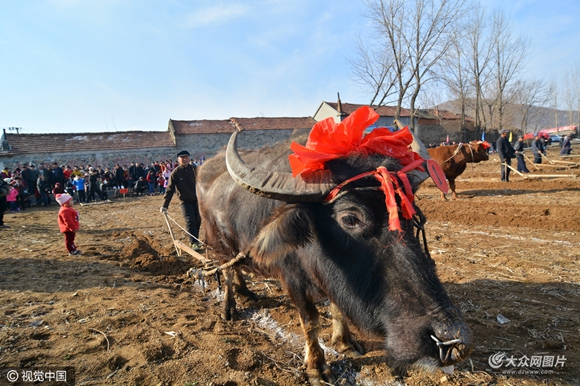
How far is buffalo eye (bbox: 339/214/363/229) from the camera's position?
6.83ft

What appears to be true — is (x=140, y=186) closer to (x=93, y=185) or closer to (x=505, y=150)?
(x=93, y=185)

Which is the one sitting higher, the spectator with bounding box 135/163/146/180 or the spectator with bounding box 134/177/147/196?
the spectator with bounding box 135/163/146/180

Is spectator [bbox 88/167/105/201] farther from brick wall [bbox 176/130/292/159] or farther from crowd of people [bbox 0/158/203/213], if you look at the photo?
brick wall [bbox 176/130/292/159]

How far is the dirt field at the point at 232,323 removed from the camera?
8.36 feet

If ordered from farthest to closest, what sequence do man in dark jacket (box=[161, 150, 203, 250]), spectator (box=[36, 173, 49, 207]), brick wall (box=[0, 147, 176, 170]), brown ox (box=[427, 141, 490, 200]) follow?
brick wall (box=[0, 147, 176, 170]), spectator (box=[36, 173, 49, 207]), brown ox (box=[427, 141, 490, 200]), man in dark jacket (box=[161, 150, 203, 250])

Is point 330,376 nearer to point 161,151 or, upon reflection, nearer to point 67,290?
point 67,290

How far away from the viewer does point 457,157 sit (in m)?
10.7

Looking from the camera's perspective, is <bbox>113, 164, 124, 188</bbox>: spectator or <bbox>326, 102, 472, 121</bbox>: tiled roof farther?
<bbox>326, 102, 472, 121</bbox>: tiled roof

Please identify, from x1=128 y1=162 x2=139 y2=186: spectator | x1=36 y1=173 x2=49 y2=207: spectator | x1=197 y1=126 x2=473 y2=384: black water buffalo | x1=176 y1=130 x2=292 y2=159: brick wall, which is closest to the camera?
x1=197 y1=126 x2=473 y2=384: black water buffalo

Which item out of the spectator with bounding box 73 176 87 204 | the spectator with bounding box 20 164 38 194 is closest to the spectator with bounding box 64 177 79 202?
the spectator with bounding box 73 176 87 204

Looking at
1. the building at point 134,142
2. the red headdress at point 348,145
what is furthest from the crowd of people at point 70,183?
the red headdress at point 348,145

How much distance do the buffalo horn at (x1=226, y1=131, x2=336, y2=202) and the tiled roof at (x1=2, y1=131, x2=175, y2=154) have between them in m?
29.8

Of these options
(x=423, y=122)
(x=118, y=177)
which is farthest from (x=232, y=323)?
(x=423, y=122)

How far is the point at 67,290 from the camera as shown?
14.2ft
